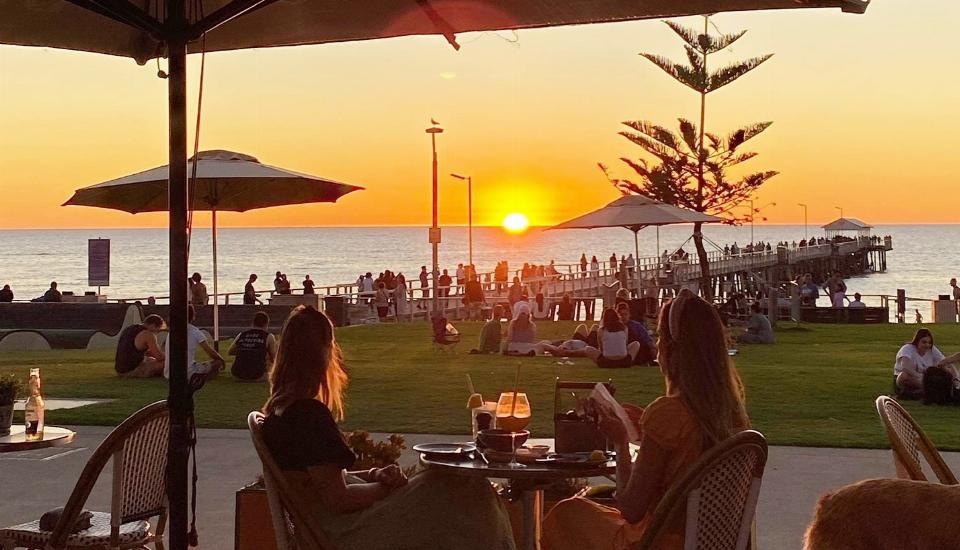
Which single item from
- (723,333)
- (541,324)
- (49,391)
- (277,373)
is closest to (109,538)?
(277,373)

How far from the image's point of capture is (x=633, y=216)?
2167cm

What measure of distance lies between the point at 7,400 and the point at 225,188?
273 inches

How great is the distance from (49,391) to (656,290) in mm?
23975

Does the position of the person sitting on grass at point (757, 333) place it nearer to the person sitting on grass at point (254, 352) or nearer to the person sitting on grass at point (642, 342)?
the person sitting on grass at point (642, 342)

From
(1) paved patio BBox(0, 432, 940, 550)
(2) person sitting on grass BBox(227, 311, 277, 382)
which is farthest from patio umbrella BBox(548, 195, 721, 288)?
(1) paved patio BBox(0, 432, 940, 550)

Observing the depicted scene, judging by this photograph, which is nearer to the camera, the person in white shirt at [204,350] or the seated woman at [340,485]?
the seated woman at [340,485]

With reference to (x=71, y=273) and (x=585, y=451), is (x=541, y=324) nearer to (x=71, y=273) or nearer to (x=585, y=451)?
(x=585, y=451)

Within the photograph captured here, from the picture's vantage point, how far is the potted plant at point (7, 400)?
519 centimetres

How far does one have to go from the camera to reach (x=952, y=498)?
250 cm

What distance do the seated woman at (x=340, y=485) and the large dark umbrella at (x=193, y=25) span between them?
378 mm

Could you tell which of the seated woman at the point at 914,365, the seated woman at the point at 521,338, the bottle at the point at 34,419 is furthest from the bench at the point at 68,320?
the bottle at the point at 34,419

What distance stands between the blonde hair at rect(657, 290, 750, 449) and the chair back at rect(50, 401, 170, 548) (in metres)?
1.78

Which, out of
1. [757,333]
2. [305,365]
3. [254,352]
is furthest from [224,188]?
[757,333]

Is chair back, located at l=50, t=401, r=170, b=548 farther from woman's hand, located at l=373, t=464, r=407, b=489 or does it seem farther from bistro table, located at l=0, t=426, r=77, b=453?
bistro table, located at l=0, t=426, r=77, b=453
